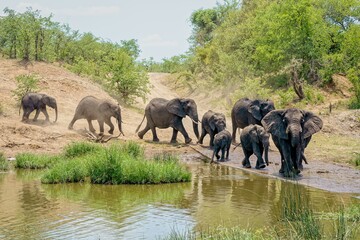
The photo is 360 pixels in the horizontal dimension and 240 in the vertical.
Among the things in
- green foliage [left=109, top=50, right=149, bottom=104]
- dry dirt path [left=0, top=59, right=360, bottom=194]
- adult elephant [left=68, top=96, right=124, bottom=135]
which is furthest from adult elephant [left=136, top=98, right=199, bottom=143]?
green foliage [left=109, top=50, right=149, bottom=104]

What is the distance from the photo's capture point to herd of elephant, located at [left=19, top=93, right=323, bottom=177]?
1636 cm

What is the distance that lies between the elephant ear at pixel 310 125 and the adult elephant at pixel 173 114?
8.28 m

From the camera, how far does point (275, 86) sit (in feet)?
123

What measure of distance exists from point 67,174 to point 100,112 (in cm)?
957

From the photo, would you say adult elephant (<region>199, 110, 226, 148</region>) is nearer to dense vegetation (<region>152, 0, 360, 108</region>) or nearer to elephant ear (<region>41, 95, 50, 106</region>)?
elephant ear (<region>41, 95, 50, 106</region>)

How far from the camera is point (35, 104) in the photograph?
25250 millimetres

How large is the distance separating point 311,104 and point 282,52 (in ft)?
14.9

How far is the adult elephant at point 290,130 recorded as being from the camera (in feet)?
52.2

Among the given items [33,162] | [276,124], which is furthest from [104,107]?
[276,124]

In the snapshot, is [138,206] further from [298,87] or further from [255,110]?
[298,87]

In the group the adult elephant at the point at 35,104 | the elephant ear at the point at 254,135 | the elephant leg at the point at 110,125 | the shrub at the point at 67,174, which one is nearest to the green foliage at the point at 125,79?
the elephant leg at the point at 110,125

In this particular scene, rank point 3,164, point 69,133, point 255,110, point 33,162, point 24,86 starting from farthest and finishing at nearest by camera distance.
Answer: point 24,86
point 69,133
point 255,110
point 33,162
point 3,164

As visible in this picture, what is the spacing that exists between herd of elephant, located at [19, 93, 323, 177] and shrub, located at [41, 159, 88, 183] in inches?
203

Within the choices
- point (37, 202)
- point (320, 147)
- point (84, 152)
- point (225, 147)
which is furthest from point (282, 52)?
point (37, 202)
